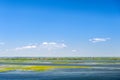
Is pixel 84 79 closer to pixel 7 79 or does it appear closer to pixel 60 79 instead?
pixel 60 79

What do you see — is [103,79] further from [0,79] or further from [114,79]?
[0,79]

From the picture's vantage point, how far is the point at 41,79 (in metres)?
40.6

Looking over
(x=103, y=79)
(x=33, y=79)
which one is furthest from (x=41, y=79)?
(x=103, y=79)

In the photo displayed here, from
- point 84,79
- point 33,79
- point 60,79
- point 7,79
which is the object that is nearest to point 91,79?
point 84,79

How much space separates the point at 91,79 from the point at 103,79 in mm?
1530

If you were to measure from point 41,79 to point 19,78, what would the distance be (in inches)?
122

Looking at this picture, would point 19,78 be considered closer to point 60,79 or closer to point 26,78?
point 26,78

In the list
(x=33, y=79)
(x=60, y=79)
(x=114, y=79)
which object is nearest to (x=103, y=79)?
(x=114, y=79)

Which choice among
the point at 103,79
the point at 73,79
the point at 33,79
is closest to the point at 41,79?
the point at 33,79

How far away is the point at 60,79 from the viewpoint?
40.1 meters

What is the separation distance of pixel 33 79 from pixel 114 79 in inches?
397

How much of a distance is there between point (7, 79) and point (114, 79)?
43.9 ft

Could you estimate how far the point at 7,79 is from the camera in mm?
40938

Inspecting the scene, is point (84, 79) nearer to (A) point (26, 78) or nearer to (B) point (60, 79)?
(B) point (60, 79)
